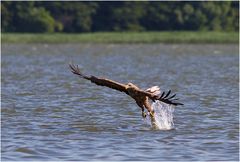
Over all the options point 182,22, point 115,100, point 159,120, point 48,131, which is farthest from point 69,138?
point 182,22

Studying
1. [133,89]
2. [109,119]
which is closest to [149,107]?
[133,89]

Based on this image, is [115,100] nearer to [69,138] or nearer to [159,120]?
[159,120]

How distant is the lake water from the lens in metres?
12.7

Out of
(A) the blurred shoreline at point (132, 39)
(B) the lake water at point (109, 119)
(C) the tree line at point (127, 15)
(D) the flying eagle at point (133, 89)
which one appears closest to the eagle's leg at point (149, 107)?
(D) the flying eagle at point (133, 89)

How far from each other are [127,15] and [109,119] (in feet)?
202

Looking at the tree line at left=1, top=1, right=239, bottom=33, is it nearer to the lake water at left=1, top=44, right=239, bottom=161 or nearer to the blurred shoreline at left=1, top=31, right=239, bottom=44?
the blurred shoreline at left=1, top=31, right=239, bottom=44

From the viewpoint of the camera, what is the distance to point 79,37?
62.8m

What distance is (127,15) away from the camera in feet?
255

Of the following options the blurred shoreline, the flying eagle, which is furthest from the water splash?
the blurred shoreline

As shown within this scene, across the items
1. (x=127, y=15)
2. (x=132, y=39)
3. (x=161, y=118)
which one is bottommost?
(x=161, y=118)

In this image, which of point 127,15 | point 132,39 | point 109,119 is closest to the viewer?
point 109,119

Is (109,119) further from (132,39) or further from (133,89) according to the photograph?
(132,39)

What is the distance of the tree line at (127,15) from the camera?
7581 cm

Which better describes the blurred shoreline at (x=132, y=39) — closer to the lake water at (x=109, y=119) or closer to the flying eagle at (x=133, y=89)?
the lake water at (x=109, y=119)
